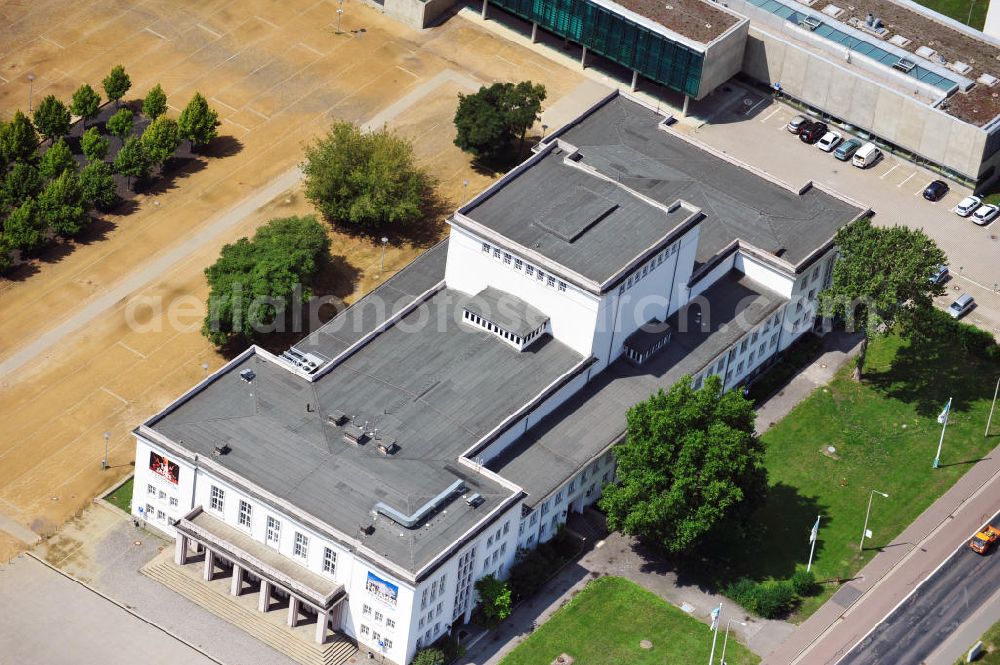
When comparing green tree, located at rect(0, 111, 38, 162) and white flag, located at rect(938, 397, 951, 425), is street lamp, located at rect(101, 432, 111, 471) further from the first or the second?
white flag, located at rect(938, 397, 951, 425)

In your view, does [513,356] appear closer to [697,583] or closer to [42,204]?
Result: [697,583]

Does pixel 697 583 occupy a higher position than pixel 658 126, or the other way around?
pixel 658 126

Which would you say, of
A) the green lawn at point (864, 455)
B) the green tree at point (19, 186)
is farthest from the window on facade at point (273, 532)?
the green tree at point (19, 186)

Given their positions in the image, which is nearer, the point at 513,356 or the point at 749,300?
the point at 513,356

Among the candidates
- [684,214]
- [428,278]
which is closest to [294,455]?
[428,278]

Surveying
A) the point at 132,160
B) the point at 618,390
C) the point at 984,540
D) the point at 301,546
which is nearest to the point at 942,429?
the point at 984,540

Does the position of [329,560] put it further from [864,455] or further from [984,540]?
[984,540]

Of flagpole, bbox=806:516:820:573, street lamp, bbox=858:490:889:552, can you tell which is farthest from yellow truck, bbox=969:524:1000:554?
flagpole, bbox=806:516:820:573
